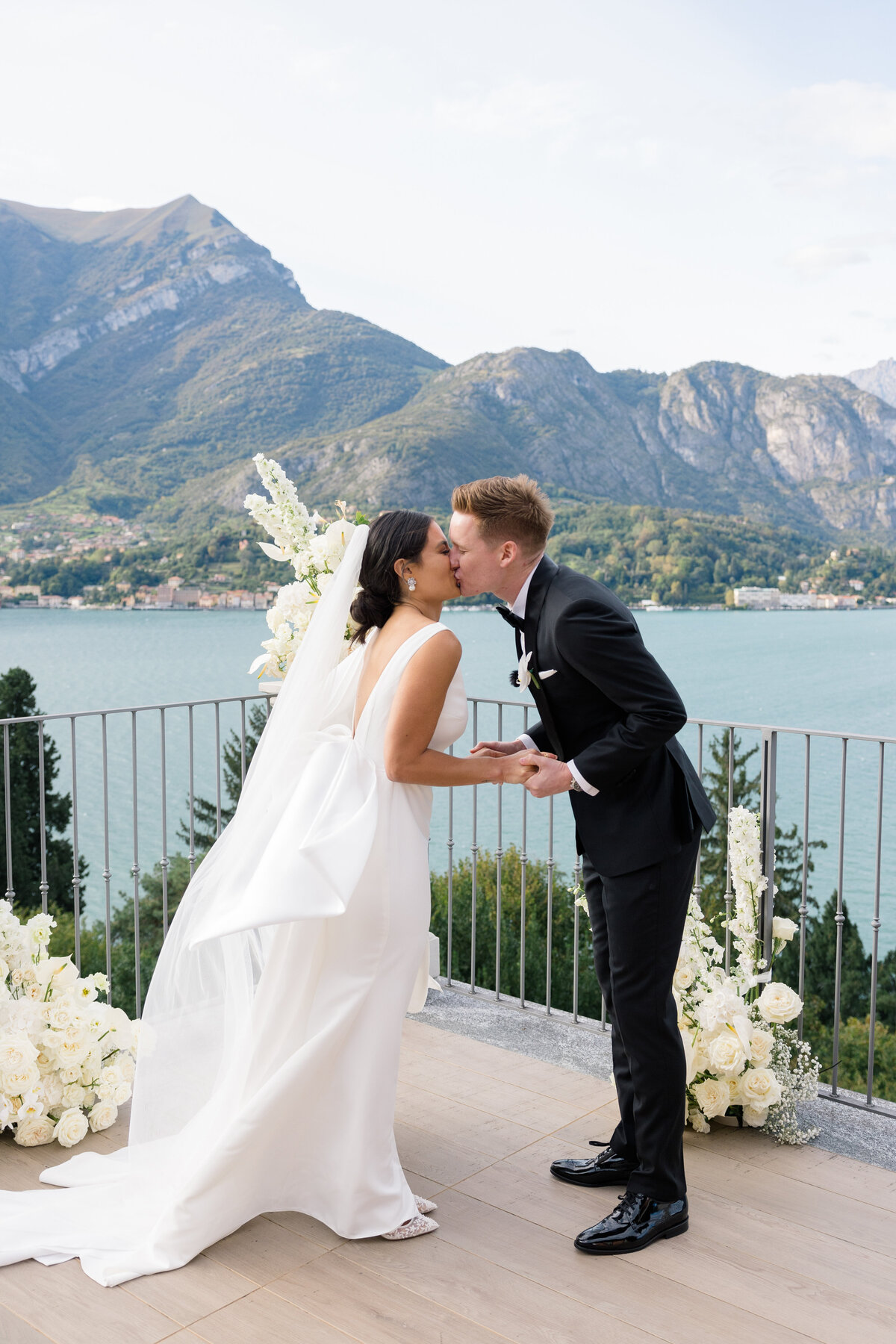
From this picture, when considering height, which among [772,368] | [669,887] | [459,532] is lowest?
[669,887]

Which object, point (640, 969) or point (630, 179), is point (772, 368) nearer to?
point (630, 179)

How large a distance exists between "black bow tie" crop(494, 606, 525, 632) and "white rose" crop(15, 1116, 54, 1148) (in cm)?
190

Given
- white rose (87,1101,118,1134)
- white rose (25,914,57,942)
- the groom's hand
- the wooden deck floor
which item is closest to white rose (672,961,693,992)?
the wooden deck floor

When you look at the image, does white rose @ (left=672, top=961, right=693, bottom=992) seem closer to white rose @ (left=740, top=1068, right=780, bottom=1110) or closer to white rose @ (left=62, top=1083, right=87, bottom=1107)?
white rose @ (left=740, top=1068, right=780, bottom=1110)

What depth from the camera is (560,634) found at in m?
2.12

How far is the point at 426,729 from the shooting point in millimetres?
2246

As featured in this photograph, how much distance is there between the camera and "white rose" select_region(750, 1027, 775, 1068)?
2.81 m

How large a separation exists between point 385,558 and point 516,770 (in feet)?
1.92

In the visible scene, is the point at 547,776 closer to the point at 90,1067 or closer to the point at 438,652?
the point at 438,652

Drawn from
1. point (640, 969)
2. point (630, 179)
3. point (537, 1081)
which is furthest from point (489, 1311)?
point (630, 179)

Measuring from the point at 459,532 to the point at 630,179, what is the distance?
61.2 m

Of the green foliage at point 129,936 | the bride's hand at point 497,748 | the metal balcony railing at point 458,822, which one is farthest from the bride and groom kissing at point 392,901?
the green foliage at point 129,936

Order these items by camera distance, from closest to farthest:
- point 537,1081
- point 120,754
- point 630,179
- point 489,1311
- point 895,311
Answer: point 489,1311 → point 537,1081 → point 120,754 → point 630,179 → point 895,311

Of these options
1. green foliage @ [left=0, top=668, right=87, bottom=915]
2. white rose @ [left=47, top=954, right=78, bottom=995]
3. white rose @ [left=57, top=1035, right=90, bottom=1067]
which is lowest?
green foliage @ [left=0, top=668, right=87, bottom=915]
